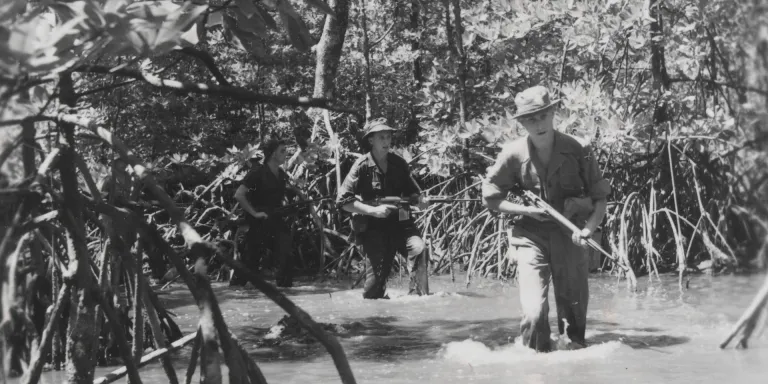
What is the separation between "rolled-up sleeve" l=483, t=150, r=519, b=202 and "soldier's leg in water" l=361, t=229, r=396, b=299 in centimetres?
291

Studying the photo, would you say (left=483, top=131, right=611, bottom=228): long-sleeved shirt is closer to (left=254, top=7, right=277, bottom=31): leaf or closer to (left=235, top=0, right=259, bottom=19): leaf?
(left=254, top=7, right=277, bottom=31): leaf

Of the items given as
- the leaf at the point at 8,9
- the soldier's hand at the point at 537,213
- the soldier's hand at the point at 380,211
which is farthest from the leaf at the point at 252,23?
the soldier's hand at the point at 380,211

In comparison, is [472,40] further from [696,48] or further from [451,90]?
[696,48]

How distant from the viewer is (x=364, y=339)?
7.71m

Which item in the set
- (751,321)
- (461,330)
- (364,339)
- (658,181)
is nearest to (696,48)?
(658,181)

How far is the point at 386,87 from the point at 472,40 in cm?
446

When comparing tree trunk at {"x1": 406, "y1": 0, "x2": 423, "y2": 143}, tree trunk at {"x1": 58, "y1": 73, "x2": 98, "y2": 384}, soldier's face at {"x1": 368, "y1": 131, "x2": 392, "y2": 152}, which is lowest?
tree trunk at {"x1": 58, "y1": 73, "x2": 98, "y2": 384}

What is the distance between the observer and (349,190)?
8.85 meters

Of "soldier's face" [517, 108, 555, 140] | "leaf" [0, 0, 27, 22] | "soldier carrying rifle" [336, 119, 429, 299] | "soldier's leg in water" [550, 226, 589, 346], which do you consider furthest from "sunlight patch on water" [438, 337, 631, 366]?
"leaf" [0, 0, 27, 22]

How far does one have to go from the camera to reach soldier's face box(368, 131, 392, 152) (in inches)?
348

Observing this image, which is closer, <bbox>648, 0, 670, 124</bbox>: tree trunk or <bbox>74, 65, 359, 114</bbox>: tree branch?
<bbox>74, 65, 359, 114</bbox>: tree branch

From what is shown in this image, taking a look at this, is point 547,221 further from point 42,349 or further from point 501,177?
point 42,349

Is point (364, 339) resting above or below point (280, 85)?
A: below

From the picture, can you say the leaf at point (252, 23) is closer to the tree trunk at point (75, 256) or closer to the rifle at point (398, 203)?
the tree trunk at point (75, 256)
